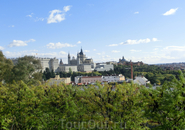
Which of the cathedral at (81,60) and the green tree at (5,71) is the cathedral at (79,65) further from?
the green tree at (5,71)

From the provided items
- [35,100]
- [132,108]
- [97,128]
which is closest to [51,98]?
[35,100]

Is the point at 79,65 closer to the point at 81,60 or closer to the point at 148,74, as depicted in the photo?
the point at 81,60

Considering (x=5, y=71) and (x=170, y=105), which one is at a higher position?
(x=5, y=71)

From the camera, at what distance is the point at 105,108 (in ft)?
26.7

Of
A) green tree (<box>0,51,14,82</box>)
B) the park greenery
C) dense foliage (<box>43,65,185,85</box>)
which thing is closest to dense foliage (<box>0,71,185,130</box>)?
the park greenery

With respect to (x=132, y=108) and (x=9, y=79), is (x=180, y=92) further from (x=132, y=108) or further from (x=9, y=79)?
(x=9, y=79)

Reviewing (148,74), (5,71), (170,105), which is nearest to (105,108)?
(170,105)

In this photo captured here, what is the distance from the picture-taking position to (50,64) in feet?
368

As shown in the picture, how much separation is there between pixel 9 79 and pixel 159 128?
22.8m

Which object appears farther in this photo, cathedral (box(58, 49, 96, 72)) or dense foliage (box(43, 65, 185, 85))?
cathedral (box(58, 49, 96, 72))

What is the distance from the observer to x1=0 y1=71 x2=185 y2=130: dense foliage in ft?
21.4

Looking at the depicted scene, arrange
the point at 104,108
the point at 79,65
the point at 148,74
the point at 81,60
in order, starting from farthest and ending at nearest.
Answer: the point at 81,60 → the point at 79,65 → the point at 148,74 → the point at 104,108

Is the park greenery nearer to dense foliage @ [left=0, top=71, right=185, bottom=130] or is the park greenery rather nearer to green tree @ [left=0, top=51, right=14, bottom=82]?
dense foliage @ [left=0, top=71, right=185, bottom=130]

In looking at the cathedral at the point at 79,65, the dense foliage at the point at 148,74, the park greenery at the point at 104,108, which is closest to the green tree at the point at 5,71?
the park greenery at the point at 104,108
